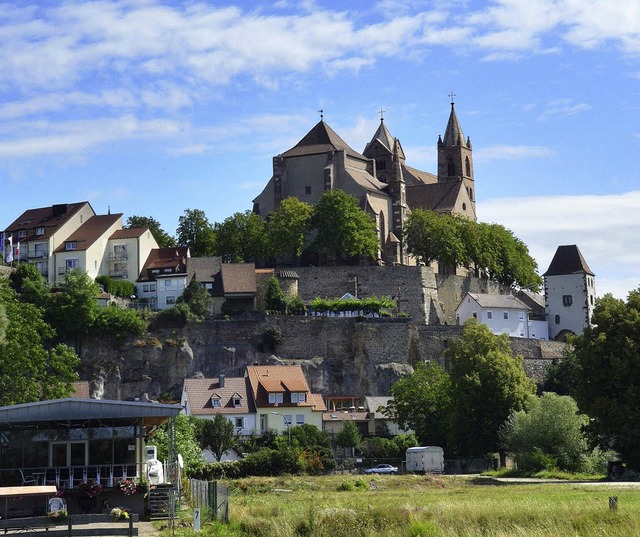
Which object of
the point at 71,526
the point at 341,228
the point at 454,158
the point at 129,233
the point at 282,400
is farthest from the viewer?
the point at 454,158

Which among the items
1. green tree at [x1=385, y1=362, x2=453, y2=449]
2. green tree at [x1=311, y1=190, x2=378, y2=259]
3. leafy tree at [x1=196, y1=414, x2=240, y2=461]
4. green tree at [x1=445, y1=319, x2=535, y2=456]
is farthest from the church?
leafy tree at [x1=196, y1=414, x2=240, y2=461]

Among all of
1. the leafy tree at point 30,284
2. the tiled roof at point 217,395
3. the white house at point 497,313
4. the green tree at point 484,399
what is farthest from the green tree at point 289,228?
the green tree at point 484,399

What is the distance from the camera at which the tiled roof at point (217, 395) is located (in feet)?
256

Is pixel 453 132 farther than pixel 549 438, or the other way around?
pixel 453 132

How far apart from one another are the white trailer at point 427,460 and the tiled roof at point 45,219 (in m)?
41.9

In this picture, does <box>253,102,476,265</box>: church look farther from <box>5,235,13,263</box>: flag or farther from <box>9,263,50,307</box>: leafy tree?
<box>9,263,50,307</box>: leafy tree

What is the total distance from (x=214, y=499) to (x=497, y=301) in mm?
71276

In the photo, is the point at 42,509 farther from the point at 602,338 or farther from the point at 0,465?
the point at 602,338

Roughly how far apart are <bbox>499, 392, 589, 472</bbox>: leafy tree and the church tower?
265 ft

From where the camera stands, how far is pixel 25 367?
211 feet

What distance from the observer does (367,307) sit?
315 feet

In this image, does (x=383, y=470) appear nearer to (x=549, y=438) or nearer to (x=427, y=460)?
(x=427, y=460)

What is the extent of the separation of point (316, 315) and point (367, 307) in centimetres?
449

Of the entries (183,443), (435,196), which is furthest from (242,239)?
(183,443)
